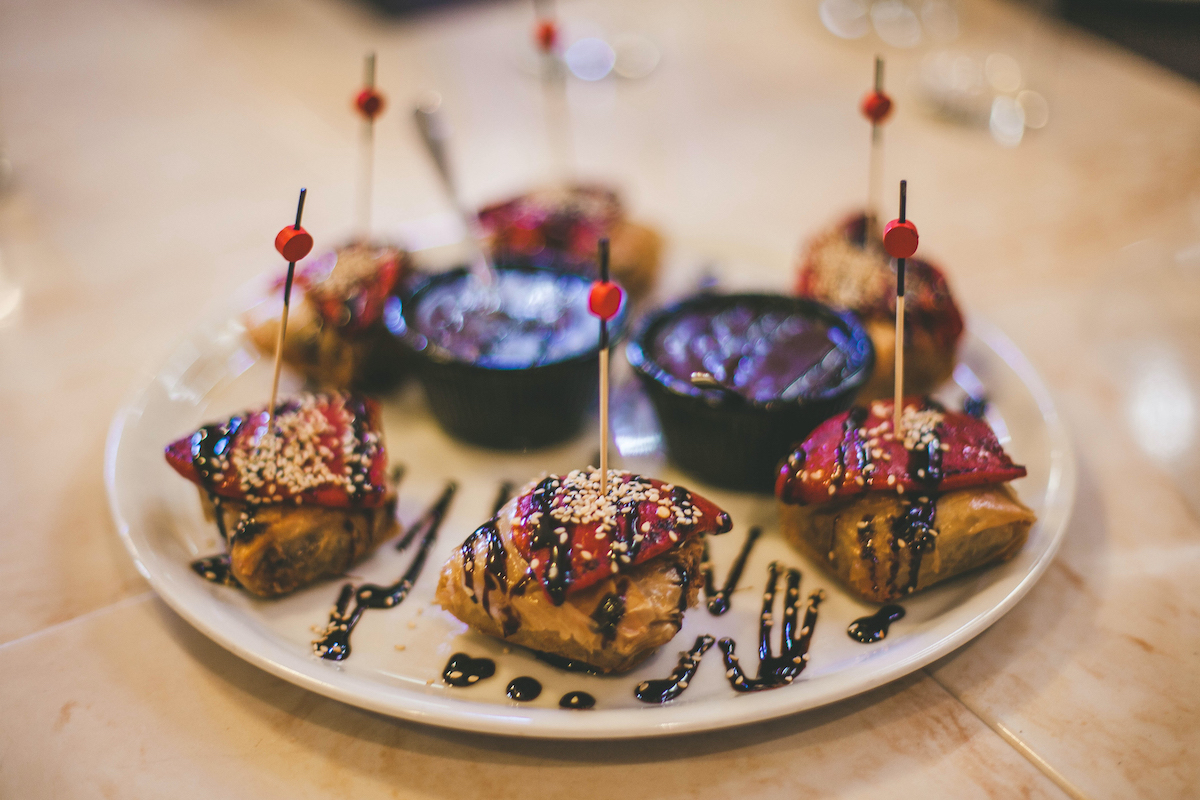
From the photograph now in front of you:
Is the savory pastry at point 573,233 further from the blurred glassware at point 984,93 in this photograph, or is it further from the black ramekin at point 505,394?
the blurred glassware at point 984,93

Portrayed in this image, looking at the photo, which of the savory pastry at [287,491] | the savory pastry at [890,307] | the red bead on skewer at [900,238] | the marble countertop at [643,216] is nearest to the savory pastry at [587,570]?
the marble countertop at [643,216]

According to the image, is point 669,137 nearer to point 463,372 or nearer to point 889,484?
point 463,372

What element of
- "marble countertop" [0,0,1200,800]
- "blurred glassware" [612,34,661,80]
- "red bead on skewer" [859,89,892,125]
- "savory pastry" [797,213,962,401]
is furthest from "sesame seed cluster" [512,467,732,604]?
"blurred glassware" [612,34,661,80]

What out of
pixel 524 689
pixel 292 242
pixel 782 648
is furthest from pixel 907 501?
pixel 292 242

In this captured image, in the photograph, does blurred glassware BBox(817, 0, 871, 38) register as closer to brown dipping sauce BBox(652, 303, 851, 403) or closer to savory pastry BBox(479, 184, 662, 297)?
savory pastry BBox(479, 184, 662, 297)

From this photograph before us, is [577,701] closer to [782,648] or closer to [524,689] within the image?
[524,689]
